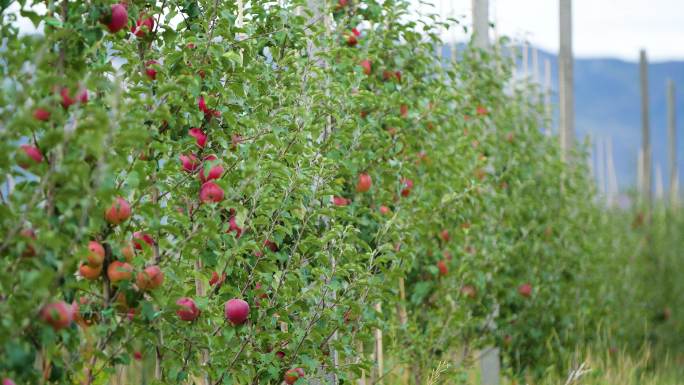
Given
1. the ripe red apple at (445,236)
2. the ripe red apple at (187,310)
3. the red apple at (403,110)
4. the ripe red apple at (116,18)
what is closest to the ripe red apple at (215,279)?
the ripe red apple at (187,310)

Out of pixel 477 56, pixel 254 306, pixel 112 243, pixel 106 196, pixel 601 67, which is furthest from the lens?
pixel 601 67

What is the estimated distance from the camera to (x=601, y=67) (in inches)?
4053

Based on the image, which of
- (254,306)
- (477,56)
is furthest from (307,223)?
(477,56)

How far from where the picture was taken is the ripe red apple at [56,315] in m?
2.07

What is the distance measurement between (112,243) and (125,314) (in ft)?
0.72

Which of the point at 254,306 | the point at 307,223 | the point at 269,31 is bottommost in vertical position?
the point at 254,306

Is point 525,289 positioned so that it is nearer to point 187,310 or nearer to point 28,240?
point 187,310

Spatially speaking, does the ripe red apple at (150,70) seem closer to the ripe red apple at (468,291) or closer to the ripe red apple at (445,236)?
the ripe red apple at (445,236)

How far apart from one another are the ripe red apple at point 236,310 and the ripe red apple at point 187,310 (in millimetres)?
214

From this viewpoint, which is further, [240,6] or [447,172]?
[447,172]

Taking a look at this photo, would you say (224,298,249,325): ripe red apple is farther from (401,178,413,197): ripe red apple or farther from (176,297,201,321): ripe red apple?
(401,178,413,197): ripe red apple

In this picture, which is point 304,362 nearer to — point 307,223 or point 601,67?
point 307,223

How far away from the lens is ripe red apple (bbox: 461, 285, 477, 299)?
5537mm

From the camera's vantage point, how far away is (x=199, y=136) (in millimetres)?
3041
